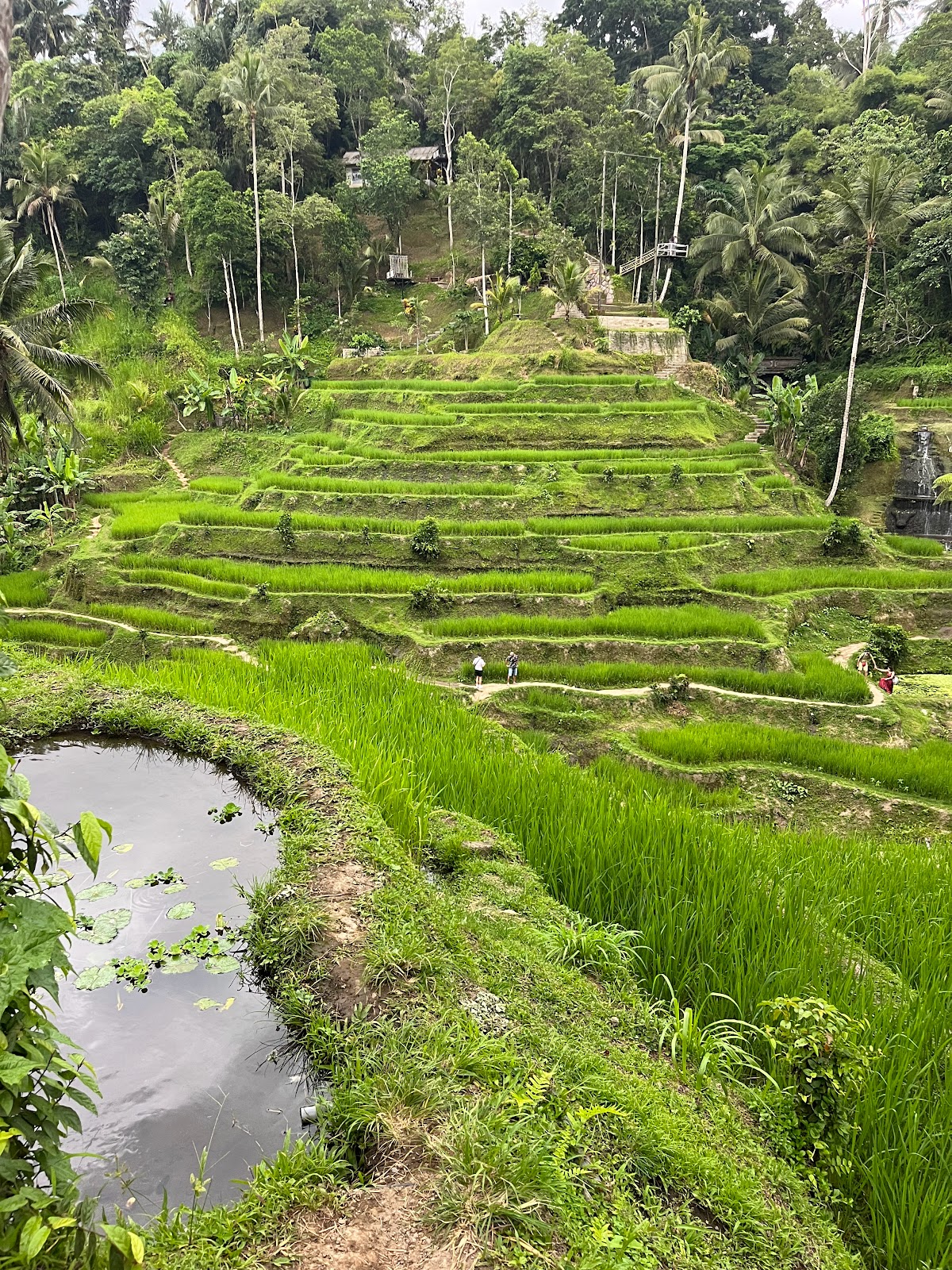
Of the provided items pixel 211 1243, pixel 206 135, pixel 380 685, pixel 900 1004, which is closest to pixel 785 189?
pixel 206 135

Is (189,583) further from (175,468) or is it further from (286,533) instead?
(175,468)

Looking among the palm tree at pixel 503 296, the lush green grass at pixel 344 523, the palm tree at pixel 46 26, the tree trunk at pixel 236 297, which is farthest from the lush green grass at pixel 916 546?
the palm tree at pixel 46 26

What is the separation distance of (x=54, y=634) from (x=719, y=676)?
11.1 meters

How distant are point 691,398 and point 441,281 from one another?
16.2 metres

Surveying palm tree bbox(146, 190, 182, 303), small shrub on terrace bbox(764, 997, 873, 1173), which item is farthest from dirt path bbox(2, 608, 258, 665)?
palm tree bbox(146, 190, 182, 303)

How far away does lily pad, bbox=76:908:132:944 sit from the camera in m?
4.11

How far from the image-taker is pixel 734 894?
475 centimetres

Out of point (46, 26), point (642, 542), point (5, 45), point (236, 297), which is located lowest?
point (642, 542)

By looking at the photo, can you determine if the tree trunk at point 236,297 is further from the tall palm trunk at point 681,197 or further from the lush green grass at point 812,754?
the lush green grass at point 812,754

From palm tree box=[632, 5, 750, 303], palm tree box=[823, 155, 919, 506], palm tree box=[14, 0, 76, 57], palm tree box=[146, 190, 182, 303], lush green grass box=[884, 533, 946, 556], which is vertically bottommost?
lush green grass box=[884, 533, 946, 556]

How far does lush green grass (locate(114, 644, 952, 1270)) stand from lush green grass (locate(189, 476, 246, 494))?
1226 cm

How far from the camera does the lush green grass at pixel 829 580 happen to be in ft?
47.1

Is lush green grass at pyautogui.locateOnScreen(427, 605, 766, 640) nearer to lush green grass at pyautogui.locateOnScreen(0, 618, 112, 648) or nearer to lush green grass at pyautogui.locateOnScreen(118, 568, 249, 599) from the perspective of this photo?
lush green grass at pyautogui.locateOnScreen(118, 568, 249, 599)

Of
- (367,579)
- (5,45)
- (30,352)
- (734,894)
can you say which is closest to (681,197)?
(367,579)
